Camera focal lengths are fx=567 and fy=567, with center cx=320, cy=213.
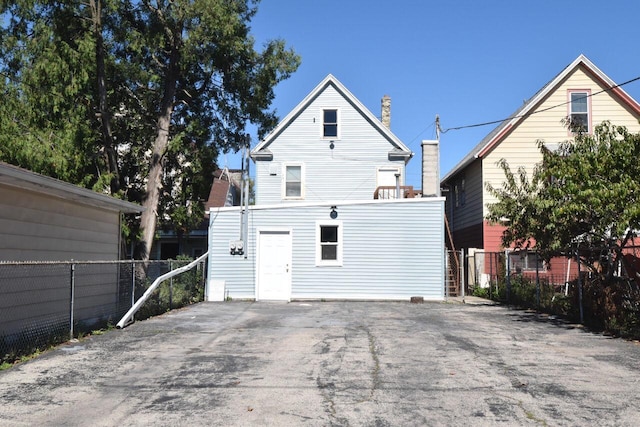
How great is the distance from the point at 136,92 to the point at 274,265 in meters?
8.12

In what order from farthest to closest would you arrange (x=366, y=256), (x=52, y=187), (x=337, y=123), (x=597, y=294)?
1. (x=337, y=123)
2. (x=366, y=256)
3. (x=597, y=294)
4. (x=52, y=187)

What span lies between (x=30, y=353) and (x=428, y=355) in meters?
6.04

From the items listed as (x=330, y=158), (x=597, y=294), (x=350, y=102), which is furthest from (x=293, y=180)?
(x=597, y=294)

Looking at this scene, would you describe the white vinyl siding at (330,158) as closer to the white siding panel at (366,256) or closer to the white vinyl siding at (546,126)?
the white vinyl siding at (546,126)

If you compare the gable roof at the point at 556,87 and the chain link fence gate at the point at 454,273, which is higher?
the gable roof at the point at 556,87

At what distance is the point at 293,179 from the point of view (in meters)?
24.8

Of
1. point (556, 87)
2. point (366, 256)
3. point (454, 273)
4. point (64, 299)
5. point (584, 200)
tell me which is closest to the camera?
point (64, 299)

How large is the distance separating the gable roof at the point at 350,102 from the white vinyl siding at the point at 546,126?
12.2 feet

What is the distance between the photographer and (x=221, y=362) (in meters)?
8.13

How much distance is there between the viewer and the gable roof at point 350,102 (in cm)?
2470

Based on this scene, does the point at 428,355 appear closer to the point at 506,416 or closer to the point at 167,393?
the point at 506,416

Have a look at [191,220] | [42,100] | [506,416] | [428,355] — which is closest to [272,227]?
[191,220]

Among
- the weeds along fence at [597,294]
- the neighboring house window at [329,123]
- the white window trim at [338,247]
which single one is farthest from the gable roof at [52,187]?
the neighboring house window at [329,123]

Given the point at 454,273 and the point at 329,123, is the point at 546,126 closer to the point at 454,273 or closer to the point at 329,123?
the point at 454,273
